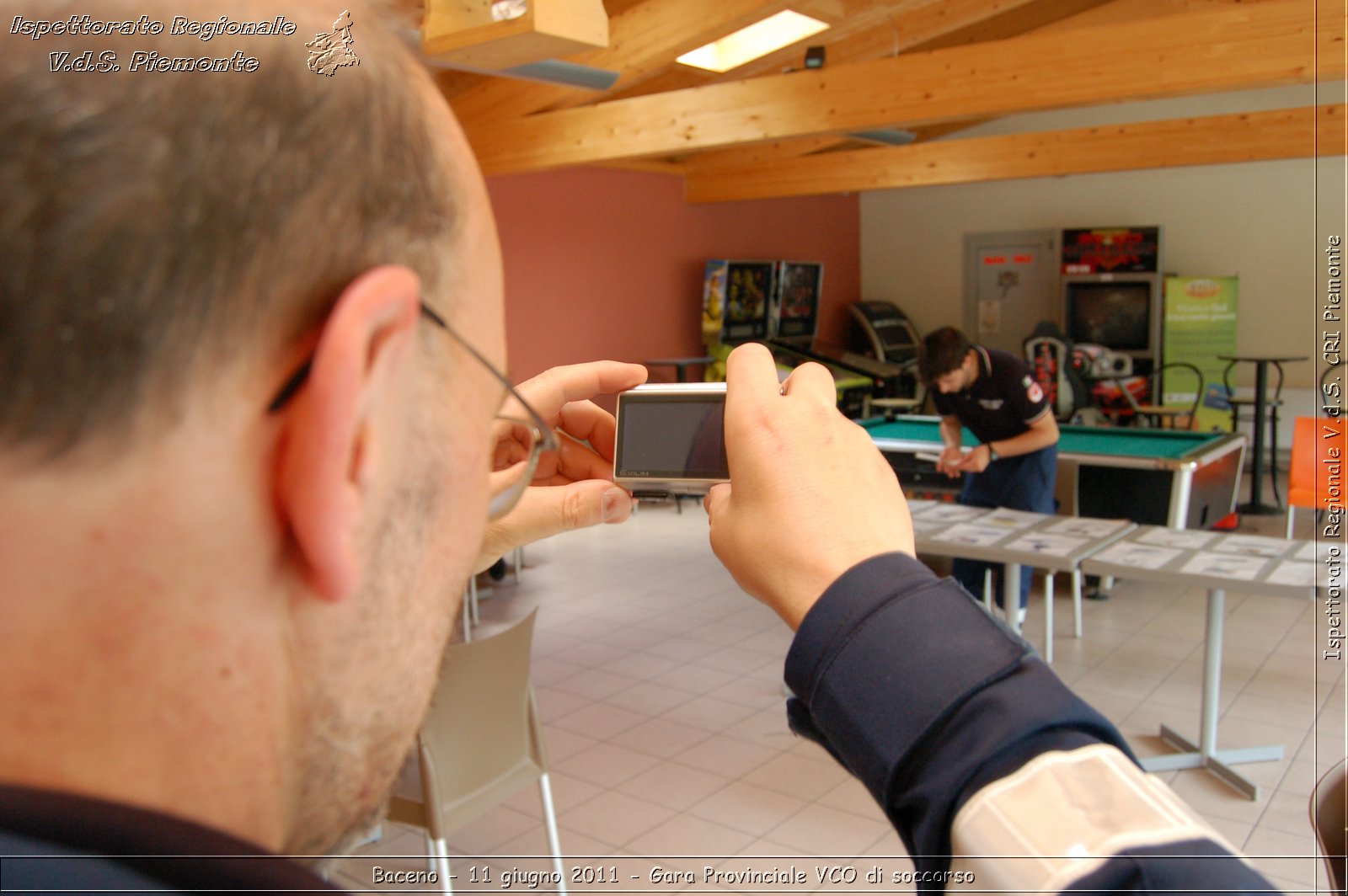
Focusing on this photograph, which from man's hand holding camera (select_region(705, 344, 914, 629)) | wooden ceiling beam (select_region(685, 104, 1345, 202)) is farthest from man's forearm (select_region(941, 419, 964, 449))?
man's hand holding camera (select_region(705, 344, 914, 629))

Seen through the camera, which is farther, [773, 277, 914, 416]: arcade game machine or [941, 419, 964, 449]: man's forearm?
[773, 277, 914, 416]: arcade game machine

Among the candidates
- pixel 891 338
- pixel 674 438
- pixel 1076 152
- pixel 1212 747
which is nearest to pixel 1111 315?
pixel 891 338

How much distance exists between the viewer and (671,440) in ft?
4.16

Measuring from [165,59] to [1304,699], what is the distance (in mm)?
5348

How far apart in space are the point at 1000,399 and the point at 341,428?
4939 mm

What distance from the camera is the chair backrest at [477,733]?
9.27 ft

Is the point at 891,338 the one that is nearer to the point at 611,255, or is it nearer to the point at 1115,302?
the point at 1115,302

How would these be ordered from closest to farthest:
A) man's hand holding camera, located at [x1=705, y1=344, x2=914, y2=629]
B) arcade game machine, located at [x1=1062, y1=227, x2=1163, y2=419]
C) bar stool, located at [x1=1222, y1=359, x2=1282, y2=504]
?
1. man's hand holding camera, located at [x1=705, y1=344, x2=914, y2=629]
2. bar stool, located at [x1=1222, y1=359, x2=1282, y2=504]
3. arcade game machine, located at [x1=1062, y1=227, x2=1163, y2=419]

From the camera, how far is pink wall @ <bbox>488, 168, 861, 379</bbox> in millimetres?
8680

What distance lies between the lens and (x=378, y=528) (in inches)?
19.7

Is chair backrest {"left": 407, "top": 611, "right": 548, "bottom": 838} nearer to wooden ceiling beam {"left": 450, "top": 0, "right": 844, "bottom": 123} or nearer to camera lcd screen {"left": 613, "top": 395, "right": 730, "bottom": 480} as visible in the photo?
camera lcd screen {"left": 613, "top": 395, "right": 730, "bottom": 480}

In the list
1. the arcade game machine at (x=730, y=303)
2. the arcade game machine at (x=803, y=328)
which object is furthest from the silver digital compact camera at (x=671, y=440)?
the arcade game machine at (x=803, y=328)

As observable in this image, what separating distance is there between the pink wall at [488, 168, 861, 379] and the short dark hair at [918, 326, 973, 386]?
3910 mm

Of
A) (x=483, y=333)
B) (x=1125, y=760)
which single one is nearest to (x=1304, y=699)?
(x=1125, y=760)
